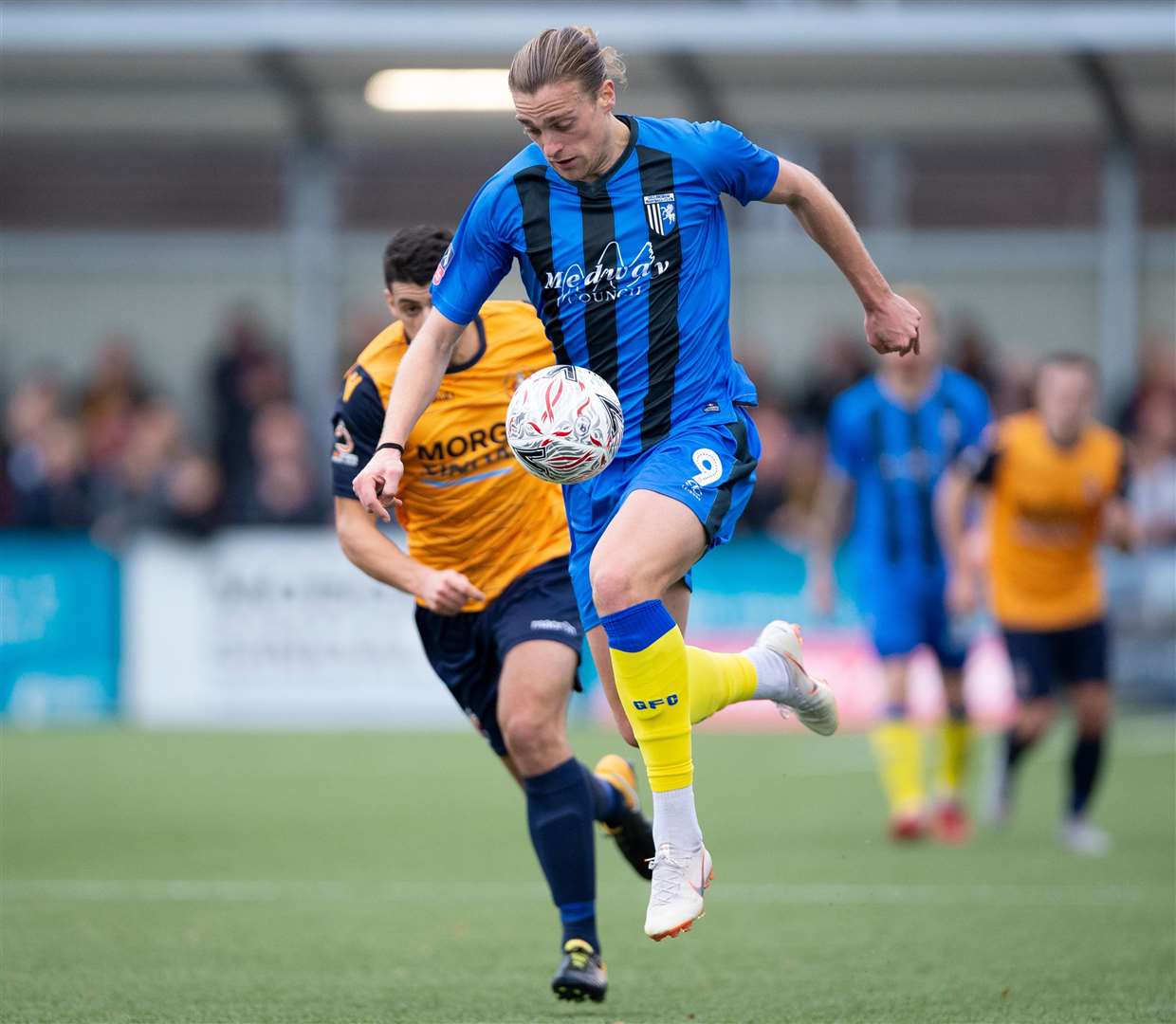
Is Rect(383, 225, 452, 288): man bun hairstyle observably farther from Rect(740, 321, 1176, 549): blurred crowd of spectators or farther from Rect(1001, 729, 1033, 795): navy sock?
Rect(740, 321, 1176, 549): blurred crowd of spectators

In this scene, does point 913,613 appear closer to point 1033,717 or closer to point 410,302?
point 1033,717

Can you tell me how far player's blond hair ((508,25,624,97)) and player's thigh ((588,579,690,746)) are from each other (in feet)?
4.53

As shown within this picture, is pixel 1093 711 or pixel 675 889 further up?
pixel 675 889

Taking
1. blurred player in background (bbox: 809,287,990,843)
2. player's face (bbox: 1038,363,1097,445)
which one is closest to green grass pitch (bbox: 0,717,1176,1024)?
blurred player in background (bbox: 809,287,990,843)

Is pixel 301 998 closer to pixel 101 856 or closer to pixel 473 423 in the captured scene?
pixel 473 423

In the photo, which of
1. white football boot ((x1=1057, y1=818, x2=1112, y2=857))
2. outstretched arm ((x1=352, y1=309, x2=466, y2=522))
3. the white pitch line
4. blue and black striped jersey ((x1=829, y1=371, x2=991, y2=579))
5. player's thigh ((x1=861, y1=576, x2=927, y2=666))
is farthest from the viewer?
blue and black striped jersey ((x1=829, y1=371, x2=991, y2=579))

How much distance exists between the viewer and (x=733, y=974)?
6156 mm

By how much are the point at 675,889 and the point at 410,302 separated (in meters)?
2.02

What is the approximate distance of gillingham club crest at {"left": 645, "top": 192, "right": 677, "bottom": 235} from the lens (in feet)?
17.1

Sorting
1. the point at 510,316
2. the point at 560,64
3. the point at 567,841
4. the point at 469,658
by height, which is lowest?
the point at 567,841

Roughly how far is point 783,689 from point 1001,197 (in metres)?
15.5

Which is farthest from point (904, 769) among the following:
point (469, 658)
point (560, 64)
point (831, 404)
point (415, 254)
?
point (831, 404)

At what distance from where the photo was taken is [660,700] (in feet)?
16.8

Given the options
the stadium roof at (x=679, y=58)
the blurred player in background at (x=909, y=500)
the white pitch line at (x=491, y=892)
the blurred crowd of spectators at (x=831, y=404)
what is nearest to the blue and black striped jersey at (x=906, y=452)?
the blurred player in background at (x=909, y=500)
